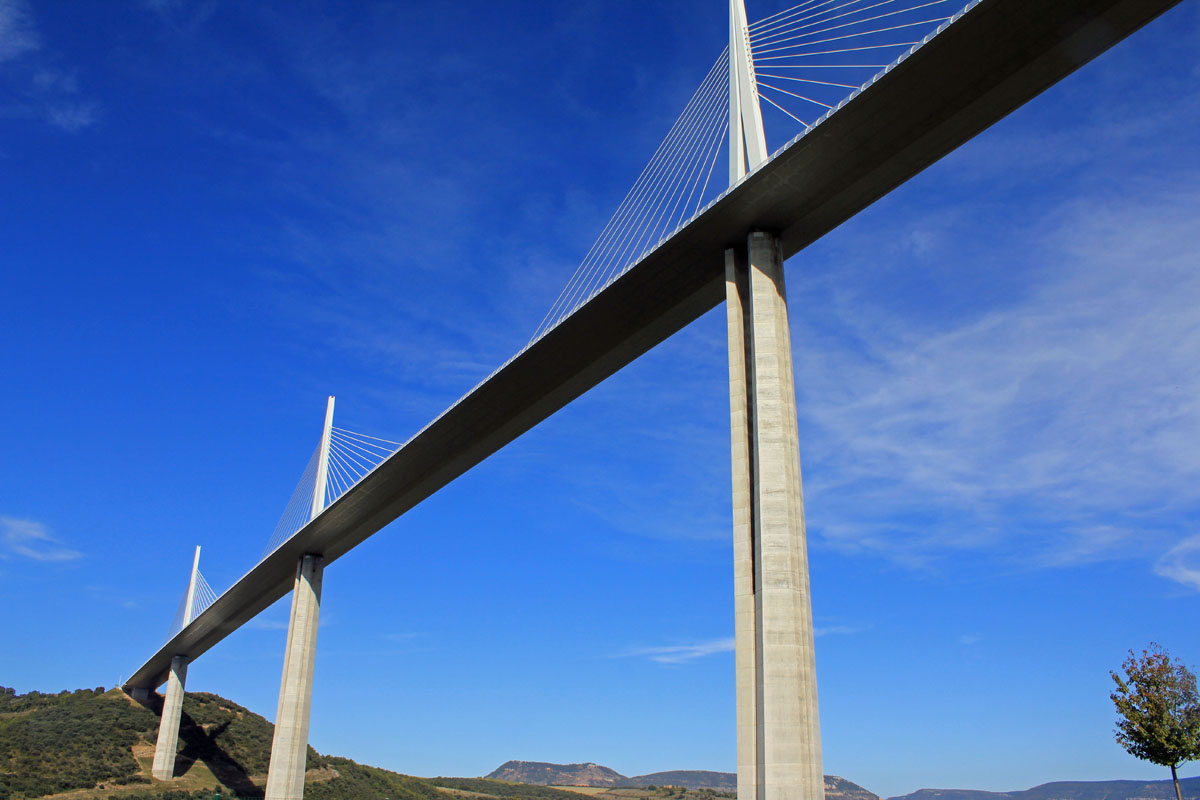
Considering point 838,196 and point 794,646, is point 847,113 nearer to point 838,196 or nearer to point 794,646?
point 838,196

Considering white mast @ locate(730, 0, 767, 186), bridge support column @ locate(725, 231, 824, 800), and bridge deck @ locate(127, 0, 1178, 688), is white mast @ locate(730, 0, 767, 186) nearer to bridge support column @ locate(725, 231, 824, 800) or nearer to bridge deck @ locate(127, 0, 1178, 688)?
bridge deck @ locate(127, 0, 1178, 688)

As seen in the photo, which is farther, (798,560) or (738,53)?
(738,53)

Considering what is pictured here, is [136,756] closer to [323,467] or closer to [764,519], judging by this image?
[323,467]

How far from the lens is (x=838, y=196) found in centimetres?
2173

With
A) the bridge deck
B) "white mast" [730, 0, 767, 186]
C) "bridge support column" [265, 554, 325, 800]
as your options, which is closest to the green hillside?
"bridge support column" [265, 554, 325, 800]

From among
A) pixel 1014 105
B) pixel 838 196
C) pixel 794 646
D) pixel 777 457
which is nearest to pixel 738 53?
pixel 838 196

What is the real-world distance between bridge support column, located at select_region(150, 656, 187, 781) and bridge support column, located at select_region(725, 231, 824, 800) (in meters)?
52.9

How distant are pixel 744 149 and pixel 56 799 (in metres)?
51.2

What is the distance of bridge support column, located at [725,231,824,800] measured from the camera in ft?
60.4

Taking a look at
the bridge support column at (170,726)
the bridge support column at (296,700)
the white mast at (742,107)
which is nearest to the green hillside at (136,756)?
the bridge support column at (170,726)

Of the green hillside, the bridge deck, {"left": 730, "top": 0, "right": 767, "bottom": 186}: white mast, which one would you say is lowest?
the green hillside

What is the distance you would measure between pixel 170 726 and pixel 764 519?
5596cm

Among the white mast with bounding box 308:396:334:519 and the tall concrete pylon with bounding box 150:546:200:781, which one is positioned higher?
the white mast with bounding box 308:396:334:519

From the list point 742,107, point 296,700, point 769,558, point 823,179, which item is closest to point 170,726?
point 296,700
